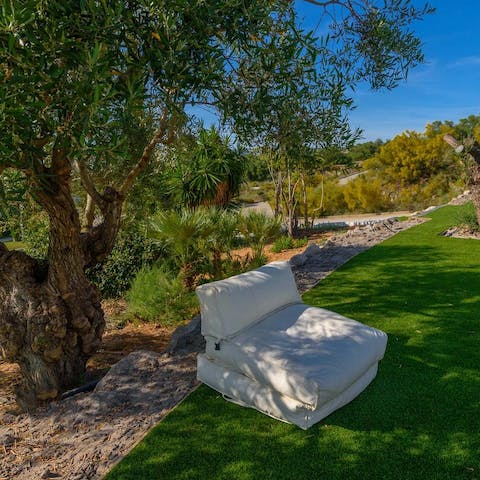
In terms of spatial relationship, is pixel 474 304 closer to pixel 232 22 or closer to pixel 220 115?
pixel 220 115

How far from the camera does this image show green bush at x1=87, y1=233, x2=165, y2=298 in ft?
29.7

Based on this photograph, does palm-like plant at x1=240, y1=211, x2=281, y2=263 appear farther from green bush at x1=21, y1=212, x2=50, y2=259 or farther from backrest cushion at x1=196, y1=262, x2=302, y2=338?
green bush at x1=21, y1=212, x2=50, y2=259

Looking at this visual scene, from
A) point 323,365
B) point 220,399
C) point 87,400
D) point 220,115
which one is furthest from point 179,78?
point 87,400

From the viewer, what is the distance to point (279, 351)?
140 inches

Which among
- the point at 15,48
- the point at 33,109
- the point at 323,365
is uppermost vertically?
the point at 15,48

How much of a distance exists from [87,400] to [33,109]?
2.74m

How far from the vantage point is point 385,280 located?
25.7 ft

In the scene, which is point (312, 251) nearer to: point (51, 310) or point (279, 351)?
point (279, 351)

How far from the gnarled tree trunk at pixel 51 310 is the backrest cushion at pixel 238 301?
153cm

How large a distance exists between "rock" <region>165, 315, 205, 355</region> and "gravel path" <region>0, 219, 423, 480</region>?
0.11 meters

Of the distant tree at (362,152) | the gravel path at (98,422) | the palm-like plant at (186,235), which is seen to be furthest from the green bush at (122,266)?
the distant tree at (362,152)

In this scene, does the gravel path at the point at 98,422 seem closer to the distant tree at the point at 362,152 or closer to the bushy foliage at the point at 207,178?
the bushy foliage at the point at 207,178

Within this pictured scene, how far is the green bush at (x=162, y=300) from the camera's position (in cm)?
646

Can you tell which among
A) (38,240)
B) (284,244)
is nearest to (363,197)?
(284,244)
